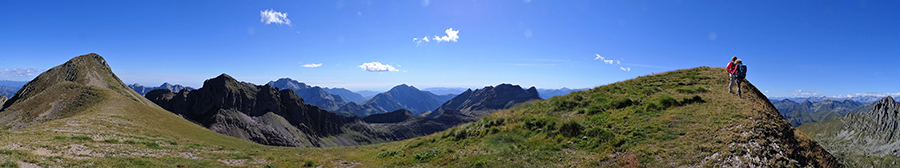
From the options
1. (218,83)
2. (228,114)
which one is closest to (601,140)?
(228,114)

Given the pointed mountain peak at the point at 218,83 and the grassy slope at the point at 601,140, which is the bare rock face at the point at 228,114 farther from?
the grassy slope at the point at 601,140

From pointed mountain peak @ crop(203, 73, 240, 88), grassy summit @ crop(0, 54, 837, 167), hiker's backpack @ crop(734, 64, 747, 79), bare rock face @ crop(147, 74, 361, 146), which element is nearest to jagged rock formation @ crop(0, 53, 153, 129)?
bare rock face @ crop(147, 74, 361, 146)

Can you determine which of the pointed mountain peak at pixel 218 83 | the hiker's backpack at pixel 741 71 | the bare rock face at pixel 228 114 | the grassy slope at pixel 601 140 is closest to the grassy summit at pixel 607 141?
the grassy slope at pixel 601 140

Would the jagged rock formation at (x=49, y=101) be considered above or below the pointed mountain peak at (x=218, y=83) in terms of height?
below

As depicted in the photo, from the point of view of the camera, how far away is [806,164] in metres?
9.55

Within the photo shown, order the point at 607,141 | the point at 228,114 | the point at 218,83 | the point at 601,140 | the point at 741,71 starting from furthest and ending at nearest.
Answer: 1. the point at 218,83
2. the point at 228,114
3. the point at 741,71
4. the point at 601,140
5. the point at 607,141

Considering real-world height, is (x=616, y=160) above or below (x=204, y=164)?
above

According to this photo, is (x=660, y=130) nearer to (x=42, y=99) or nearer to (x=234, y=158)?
(x=234, y=158)

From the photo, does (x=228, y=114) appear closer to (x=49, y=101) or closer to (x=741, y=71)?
(x=49, y=101)

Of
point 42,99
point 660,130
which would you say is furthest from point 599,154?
point 42,99

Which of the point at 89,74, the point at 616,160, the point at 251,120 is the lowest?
the point at 251,120

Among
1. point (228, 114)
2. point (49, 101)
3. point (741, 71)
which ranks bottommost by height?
point (228, 114)

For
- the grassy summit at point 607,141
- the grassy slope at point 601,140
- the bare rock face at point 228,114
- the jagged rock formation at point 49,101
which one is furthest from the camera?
the bare rock face at point 228,114

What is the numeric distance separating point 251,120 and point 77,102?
117507mm
